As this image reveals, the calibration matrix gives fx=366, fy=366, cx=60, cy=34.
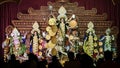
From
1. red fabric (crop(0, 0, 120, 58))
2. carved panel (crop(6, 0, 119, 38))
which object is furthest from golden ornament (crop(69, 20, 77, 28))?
red fabric (crop(0, 0, 120, 58))

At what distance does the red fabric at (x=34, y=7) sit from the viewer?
15.1 metres

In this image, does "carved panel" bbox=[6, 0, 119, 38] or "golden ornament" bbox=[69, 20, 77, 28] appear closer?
"golden ornament" bbox=[69, 20, 77, 28]

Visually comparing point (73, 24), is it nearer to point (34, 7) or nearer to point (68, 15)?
point (68, 15)

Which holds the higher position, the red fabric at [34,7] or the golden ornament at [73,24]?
the red fabric at [34,7]

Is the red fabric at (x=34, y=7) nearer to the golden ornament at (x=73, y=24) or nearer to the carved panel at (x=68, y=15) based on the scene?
the carved panel at (x=68, y=15)

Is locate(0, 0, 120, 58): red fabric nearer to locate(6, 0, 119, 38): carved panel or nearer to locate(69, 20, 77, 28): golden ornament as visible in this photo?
locate(6, 0, 119, 38): carved panel

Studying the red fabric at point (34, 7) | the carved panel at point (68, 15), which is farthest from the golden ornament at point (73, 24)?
the red fabric at point (34, 7)

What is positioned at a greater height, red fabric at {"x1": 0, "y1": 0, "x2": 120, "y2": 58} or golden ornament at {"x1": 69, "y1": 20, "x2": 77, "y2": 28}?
red fabric at {"x1": 0, "y1": 0, "x2": 120, "y2": 58}

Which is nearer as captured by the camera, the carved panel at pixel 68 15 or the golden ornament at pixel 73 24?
the golden ornament at pixel 73 24

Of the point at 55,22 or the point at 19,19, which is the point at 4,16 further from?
the point at 55,22

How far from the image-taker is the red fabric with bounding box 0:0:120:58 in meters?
15.1

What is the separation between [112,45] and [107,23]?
924mm

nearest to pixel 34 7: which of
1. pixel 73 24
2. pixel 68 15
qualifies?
pixel 68 15

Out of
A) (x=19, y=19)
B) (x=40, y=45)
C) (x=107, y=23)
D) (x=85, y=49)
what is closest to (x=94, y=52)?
(x=85, y=49)
